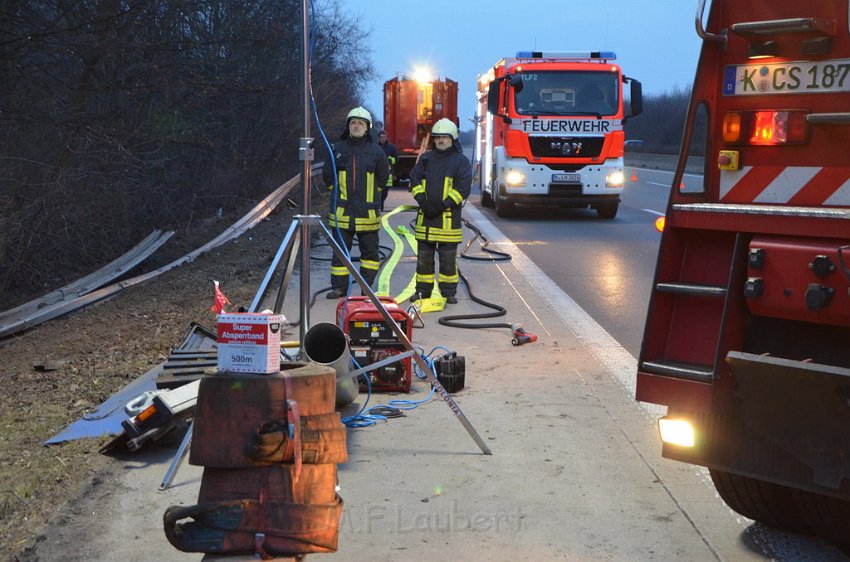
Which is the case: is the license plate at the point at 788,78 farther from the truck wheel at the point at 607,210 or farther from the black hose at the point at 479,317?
the truck wheel at the point at 607,210

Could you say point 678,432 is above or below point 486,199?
above

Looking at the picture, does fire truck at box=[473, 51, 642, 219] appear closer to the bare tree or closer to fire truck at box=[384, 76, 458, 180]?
the bare tree

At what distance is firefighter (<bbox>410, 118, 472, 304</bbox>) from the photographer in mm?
9758

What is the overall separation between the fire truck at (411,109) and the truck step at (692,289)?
2557cm

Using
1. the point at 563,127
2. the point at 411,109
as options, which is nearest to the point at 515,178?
the point at 563,127

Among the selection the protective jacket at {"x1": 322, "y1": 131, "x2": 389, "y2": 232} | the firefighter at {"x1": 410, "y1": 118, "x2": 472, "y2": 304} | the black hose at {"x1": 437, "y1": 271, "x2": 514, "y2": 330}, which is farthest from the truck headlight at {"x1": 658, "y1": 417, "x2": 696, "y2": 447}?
the protective jacket at {"x1": 322, "y1": 131, "x2": 389, "y2": 232}

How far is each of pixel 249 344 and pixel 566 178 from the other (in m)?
15.6

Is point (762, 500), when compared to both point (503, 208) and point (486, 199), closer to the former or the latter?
point (503, 208)

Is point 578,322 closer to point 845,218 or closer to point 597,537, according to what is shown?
point 597,537

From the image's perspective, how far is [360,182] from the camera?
391 inches

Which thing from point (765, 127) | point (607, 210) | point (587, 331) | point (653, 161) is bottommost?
point (653, 161)

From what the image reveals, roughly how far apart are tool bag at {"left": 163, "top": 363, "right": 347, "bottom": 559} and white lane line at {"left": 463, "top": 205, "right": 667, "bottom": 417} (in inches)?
127

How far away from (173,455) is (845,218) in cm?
344

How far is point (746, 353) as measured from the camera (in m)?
3.57
